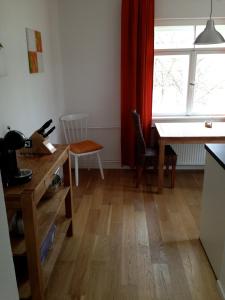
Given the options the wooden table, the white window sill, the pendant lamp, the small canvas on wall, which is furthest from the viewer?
the white window sill

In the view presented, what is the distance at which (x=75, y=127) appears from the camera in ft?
13.0

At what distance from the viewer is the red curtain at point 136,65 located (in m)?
3.39

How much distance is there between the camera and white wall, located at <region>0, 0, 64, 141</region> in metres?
2.11

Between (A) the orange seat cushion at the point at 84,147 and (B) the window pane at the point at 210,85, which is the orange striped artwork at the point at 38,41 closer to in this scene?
(A) the orange seat cushion at the point at 84,147

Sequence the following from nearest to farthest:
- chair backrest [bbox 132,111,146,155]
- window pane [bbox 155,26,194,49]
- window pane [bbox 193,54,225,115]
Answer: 1. chair backrest [bbox 132,111,146,155]
2. window pane [bbox 155,26,194,49]
3. window pane [bbox 193,54,225,115]

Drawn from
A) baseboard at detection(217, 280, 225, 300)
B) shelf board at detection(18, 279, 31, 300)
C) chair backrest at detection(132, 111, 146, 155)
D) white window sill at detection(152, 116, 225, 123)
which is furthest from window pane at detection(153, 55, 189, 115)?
shelf board at detection(18, 279, 31, 300)

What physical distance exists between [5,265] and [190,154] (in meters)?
3.28

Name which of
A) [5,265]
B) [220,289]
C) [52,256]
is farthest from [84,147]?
[5,265]

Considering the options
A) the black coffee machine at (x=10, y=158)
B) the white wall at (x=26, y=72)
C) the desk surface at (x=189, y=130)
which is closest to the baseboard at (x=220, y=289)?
the black coffee machine at (x=10, y=158)

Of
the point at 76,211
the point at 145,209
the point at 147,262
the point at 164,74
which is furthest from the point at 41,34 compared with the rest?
the point at 147,262

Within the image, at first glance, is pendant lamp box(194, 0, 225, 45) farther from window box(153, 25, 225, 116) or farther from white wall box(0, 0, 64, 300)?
white wall box(0, 0, 64, 300)

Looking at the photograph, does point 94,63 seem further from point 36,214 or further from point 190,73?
point 36,214

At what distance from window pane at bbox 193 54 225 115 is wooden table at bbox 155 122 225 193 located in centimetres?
47

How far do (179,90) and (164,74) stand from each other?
33cm
